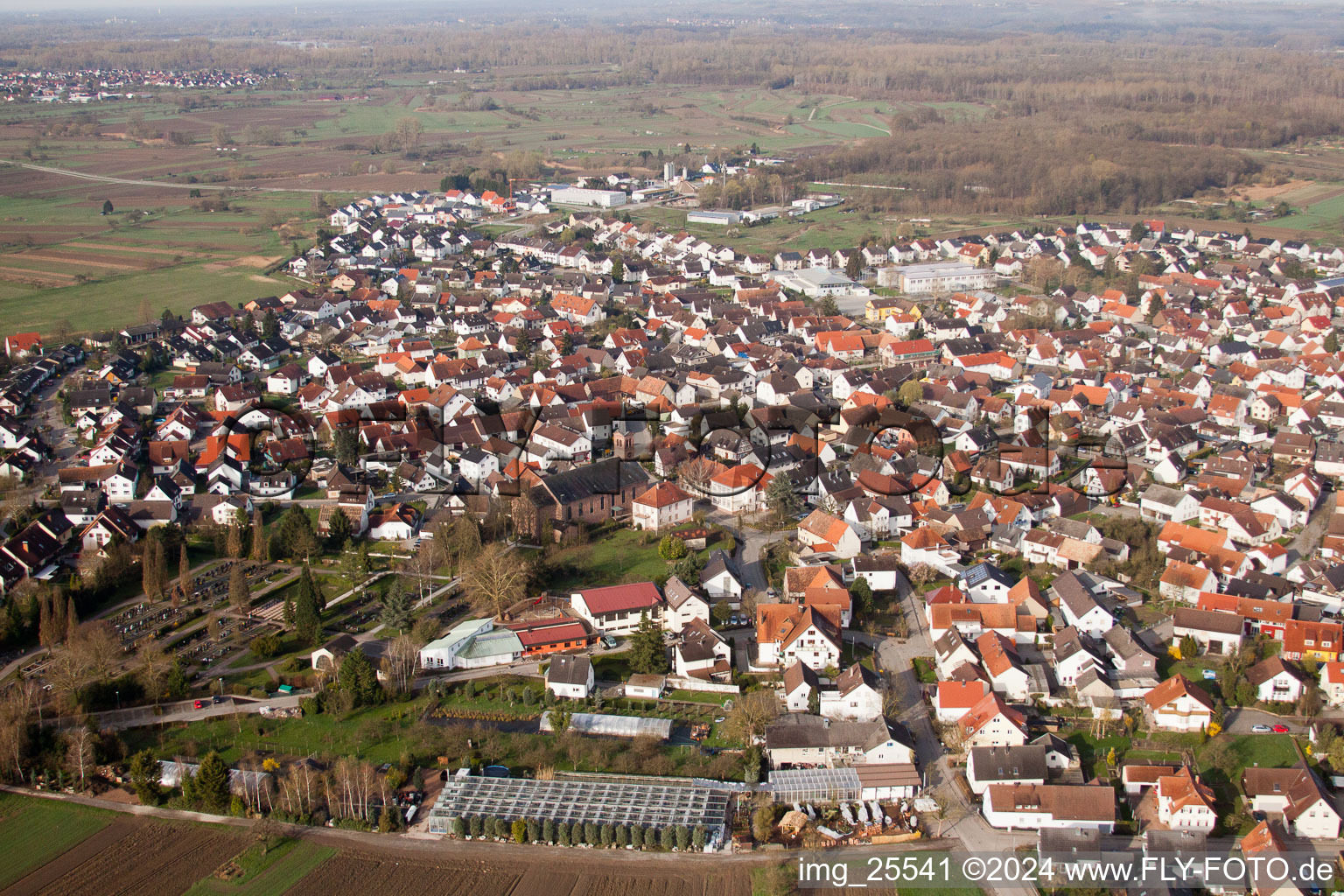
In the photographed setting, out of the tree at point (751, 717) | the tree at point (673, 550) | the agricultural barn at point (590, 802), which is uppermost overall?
the tree at point (673, 550)

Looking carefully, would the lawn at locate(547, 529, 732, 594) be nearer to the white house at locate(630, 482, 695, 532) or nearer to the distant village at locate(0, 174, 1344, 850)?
the distant village at locate(0, 174, 1344, 850)

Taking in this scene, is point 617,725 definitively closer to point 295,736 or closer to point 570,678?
point 570,678

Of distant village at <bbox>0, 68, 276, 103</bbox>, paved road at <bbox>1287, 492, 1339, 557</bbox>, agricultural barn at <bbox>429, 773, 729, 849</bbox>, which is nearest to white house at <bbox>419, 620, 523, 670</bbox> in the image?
agricultural barn at <bbox>429, 773, 729, 849</bbox>

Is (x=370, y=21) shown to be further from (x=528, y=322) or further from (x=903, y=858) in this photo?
(x=903, y=858)

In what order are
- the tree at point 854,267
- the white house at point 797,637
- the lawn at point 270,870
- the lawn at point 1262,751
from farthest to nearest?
1. the tree at point 854,267
2. the white house at point 797,637
3. the lawn at point 1262,751
4. the lawn at point 270,870

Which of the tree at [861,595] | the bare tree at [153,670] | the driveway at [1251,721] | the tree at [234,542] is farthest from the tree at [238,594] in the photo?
the driveway at [1251,721]

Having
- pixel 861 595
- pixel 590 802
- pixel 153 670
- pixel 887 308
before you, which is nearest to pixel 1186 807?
pixel 861 595

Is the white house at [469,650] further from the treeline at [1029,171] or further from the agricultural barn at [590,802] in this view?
the treeline at [1029,171]
